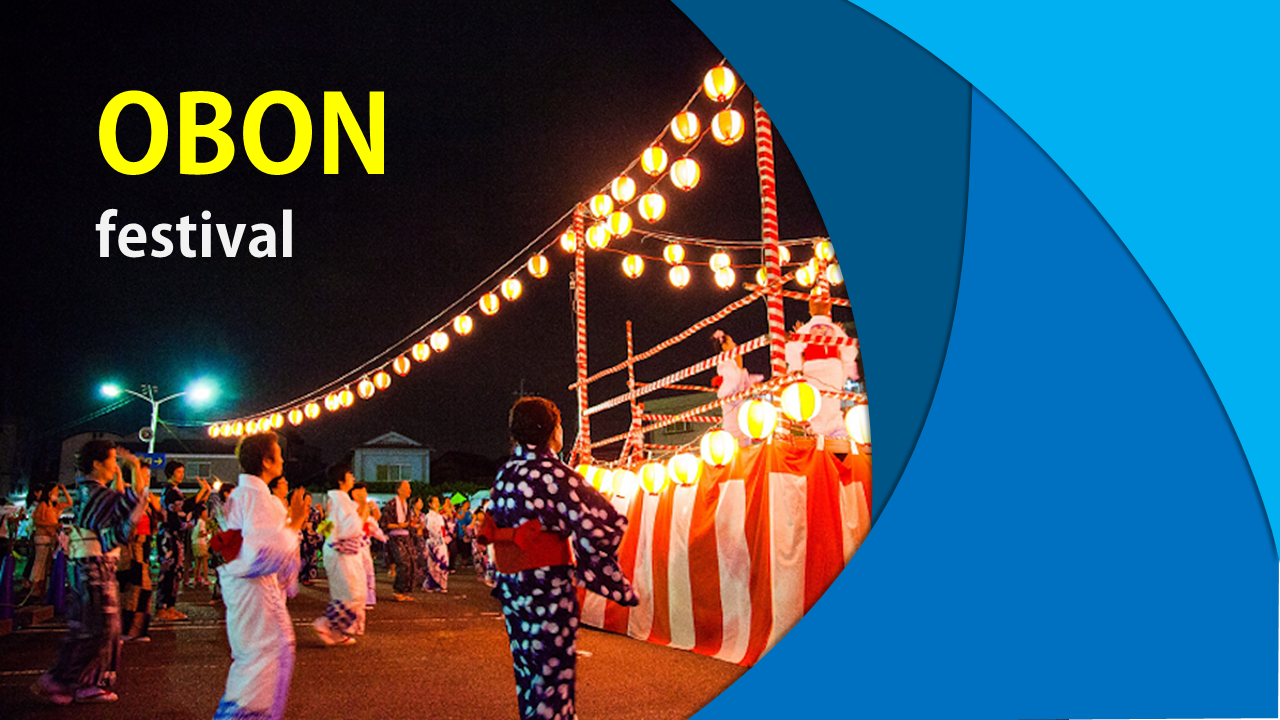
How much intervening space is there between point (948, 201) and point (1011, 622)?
1.67 m

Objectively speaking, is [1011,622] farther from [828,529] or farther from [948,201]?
[828,529]

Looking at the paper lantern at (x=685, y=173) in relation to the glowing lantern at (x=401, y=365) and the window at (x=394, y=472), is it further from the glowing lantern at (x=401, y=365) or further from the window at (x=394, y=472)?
the window at (x=394, y=472)

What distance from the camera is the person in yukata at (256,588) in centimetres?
387

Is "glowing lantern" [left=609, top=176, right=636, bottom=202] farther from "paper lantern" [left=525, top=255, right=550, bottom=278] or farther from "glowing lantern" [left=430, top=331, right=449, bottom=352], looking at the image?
"glowing lantern" [left=430, top=331, right=449, bottom=352]

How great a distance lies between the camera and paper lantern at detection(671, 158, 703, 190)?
8.74m

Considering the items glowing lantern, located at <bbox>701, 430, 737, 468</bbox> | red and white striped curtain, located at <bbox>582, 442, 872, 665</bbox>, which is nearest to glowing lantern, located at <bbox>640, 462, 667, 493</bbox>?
red and white striped curtain, located at <bbox>582, 442, 872, 665</bbox>

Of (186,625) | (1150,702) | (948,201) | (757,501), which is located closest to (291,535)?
(757,501)

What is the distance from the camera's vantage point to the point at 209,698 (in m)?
5.23

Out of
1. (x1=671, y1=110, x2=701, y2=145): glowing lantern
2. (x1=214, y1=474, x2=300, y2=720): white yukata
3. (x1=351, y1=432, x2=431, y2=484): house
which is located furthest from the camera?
(x1=351, y1=432, x2=431, y2=484): house

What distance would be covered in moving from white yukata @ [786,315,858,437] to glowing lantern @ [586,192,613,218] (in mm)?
3272

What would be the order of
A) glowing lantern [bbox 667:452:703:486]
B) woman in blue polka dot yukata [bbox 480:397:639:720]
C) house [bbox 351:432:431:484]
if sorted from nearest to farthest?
woman in blue polka dot yukata [bbox 480:397:639:720] → glowing lantern [bbox 667:452:703:486] → house [bbox 351:432:431:484]

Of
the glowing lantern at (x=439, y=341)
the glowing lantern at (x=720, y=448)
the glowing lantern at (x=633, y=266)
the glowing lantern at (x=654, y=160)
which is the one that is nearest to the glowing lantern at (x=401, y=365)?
the glowing lantern at (x=439, y=341)

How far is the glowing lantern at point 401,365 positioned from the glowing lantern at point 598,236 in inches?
221

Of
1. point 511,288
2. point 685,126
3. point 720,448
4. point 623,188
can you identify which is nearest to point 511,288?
point 511,288
